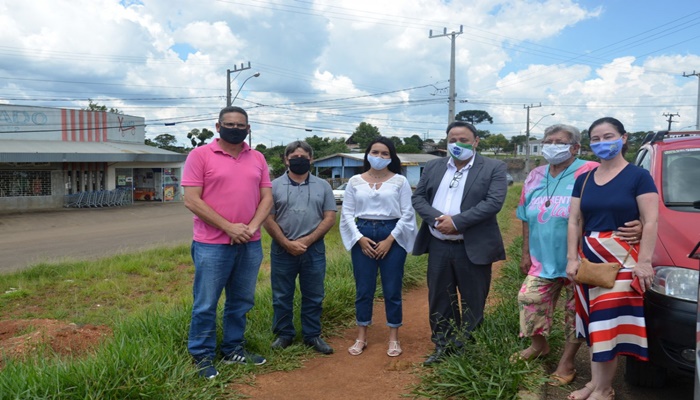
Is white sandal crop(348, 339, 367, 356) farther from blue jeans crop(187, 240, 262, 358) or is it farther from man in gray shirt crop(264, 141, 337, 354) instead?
blue jeans crop(187, 240, 262, 358)

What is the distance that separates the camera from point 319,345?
4.55 m

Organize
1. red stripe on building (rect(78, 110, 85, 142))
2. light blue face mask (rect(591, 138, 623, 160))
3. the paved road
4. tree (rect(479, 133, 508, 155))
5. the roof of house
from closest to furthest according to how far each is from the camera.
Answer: light blue face mask (rect(591, 138, 623, 160))
the paved road
the roof of house
red stripe on building (rect(78, 110, 85, 142))
tree (rect(479, 133, 508, 155))

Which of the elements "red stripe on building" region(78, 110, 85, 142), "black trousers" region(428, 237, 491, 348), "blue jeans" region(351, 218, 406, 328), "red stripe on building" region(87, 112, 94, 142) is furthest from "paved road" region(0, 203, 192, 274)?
"black trousers" region(428, 237, 491, 348)

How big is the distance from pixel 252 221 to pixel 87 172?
27904mm

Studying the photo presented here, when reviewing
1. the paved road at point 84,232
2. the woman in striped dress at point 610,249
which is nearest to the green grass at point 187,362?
the woman in striped dress at point 610,249

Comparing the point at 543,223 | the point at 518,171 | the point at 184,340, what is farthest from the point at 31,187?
the point at 518,171

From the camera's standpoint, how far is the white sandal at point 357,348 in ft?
14.8

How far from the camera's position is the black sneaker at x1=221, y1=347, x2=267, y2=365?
4039 millimetres

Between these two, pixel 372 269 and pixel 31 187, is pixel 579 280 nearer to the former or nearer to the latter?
pixel 372 269

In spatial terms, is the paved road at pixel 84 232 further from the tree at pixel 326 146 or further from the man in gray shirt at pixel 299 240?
the tree at pixel 326 146

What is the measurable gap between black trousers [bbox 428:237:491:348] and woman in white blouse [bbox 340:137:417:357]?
35cm

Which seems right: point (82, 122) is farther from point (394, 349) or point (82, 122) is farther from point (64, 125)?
point (394, 349)

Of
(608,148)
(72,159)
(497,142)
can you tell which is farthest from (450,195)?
(497,142)

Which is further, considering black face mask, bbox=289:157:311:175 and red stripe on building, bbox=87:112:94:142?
red stripe on building, bbox=87:112:94:142
